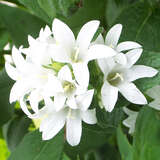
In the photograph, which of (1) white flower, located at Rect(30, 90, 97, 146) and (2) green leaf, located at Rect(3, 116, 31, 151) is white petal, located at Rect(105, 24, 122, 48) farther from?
(2) green leaf, located at Rect(3, 116, 31, 151)

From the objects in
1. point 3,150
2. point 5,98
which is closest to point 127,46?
point 5,98

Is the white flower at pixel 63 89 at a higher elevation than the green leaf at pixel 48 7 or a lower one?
lower

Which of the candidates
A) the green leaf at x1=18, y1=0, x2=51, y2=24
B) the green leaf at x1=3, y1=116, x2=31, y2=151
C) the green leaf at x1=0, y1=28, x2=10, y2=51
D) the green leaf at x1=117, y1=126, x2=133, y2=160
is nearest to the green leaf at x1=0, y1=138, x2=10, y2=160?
the green leaf at x1=3, y1=116, x2=31, y2=151

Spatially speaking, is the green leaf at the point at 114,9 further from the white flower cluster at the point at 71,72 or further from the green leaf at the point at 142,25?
the white flower cluster at the point at 71,72

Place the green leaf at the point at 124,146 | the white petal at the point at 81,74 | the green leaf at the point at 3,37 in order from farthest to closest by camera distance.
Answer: the green leaf at the point at 3,37, the green leaf at the point at 124,146, the white petal at the point at 81,74

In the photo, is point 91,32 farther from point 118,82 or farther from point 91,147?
point 91,147

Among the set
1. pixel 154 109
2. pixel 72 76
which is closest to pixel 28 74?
pixel 72 76

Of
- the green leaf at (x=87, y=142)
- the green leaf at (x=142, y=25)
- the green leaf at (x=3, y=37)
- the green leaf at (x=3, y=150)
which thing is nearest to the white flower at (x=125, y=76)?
the green leaf at (x=142, y=25)
